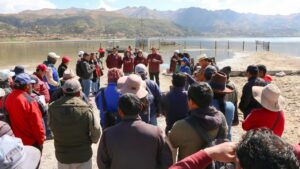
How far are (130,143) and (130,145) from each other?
0.02 m

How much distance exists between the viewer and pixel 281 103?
140 inches

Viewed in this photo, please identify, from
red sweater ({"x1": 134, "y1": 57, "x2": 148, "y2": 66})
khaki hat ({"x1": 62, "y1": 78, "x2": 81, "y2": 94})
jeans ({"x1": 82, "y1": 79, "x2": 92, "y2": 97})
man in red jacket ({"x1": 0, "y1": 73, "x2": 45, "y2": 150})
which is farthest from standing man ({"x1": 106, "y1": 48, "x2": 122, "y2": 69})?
khaki hat ({"x1": 62, "y1": 78, "x2": 81, "y2": 94})

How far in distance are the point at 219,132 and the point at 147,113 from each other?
6.12ft

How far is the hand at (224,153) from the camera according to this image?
1.62m

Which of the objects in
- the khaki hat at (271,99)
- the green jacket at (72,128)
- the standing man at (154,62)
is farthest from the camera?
the standing man at (154,62)

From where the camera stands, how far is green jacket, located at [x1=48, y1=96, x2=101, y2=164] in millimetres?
3762

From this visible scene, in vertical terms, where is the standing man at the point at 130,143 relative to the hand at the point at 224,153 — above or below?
below

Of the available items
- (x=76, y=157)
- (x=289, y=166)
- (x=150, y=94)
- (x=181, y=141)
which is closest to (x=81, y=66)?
(x=150, y=94)

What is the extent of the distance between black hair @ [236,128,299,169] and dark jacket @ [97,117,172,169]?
64.2 inches

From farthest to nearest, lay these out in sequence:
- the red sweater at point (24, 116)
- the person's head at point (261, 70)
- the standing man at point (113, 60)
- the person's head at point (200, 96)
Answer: the standing man at point (113, 60)
the person's head at point (261, 70)
the red sweater at point (24, 116)
the person's head at point (200, 96)

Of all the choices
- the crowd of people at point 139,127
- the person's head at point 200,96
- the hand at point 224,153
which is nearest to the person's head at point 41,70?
the crowd of people at point 139,127

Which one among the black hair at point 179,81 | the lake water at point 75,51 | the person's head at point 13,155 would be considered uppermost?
the black hair at point 179,81

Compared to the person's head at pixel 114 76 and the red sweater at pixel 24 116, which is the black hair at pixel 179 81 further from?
the red sweater at pixel 24 116

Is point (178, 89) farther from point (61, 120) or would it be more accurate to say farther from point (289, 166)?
point (289, 166)
